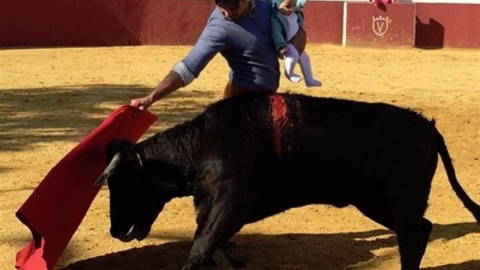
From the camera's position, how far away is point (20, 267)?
4.99 meters

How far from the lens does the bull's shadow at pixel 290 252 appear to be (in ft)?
17.7

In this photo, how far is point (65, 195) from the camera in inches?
203

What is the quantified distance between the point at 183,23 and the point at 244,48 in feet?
50.6

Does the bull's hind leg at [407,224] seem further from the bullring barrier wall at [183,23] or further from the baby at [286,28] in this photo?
the bullring barrier wall at [183,23]

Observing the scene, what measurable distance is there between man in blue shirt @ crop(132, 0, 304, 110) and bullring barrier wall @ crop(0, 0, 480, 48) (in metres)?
14.8

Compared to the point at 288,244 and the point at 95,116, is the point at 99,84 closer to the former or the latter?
the point at 95,116

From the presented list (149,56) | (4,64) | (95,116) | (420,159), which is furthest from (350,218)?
(149,56)

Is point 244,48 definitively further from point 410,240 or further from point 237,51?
point 410,240

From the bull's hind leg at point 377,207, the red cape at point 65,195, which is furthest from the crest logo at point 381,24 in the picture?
the red cape at point 65,195

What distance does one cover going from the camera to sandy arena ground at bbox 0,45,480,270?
18.4 feet

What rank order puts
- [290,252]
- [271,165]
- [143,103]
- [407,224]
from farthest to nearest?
[290,252] < [143,103] < [407,224] < [271,165]

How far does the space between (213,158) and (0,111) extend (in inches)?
251

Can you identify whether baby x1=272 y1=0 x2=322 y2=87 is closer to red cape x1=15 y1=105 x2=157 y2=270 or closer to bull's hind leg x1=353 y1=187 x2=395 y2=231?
red cape x1=15 y1=105 x2=157 y2=270

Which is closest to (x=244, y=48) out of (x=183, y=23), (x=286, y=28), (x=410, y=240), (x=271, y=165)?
(x=286, y=28)
